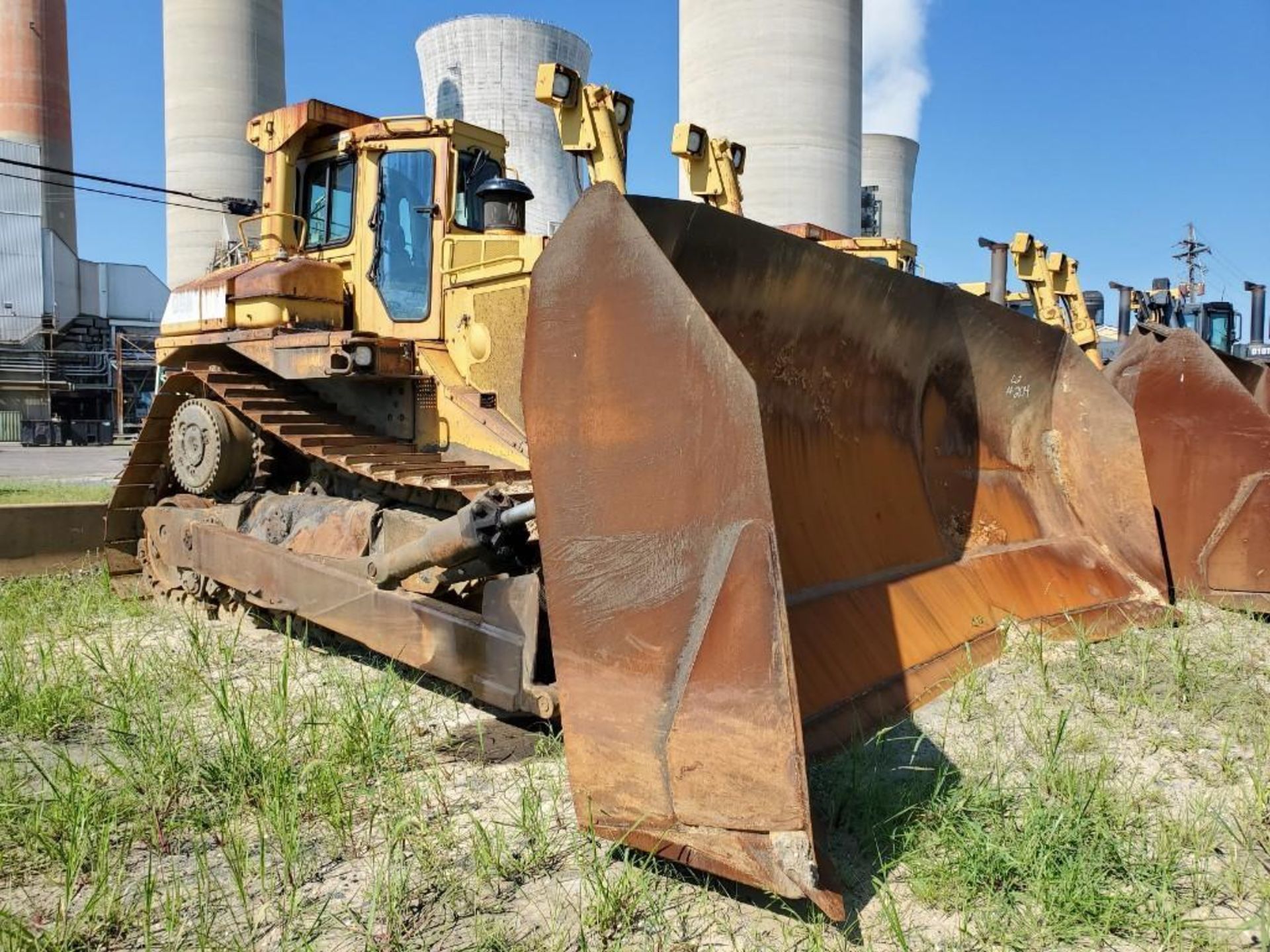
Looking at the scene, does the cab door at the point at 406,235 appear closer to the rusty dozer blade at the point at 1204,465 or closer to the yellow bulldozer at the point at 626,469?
the yellow bulldozer at the point at 626,469

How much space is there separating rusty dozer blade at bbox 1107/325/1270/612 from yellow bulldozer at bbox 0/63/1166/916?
58 centimetres

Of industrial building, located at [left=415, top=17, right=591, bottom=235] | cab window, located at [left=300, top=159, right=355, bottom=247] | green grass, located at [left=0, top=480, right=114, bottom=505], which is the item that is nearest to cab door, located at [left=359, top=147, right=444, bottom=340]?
cab window, located at [left=300, top=159, right=355, bottom=247]

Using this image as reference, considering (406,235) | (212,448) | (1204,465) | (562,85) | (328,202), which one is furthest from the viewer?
(562,85)

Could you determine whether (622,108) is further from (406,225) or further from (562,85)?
(406,225)

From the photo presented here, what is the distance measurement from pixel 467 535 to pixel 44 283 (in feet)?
122

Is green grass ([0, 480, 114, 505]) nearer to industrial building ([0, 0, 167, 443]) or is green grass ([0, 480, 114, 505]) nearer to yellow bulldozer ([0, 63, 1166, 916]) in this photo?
yellow bulldozer ([0, 63, 1166, 916])

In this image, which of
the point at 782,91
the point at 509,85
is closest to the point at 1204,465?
the point at 782,91

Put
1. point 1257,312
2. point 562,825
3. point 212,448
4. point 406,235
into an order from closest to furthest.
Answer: point 562,825 < point 212,448 < point 406,235 < point 1257,312

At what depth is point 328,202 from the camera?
539 centimetres

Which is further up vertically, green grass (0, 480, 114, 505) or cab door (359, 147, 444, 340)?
cab door (359, 147, 444, 340)

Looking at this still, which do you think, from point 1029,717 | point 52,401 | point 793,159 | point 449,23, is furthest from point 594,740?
point 52,401

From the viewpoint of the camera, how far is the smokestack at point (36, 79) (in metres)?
32.4

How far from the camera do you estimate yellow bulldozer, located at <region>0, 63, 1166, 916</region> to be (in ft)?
6.72

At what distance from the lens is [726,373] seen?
→ 204 centimetres
